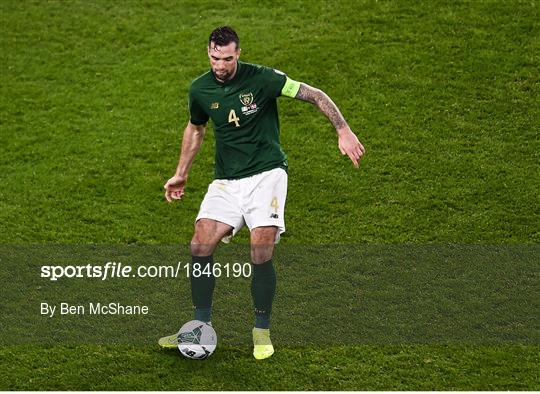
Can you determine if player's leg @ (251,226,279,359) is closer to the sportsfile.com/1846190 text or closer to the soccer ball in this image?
the soccer ball

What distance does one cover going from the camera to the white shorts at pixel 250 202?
32.3 feet

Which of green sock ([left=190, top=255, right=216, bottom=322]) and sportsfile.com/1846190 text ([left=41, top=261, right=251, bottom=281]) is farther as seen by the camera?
sportsfile.com/1846190 text ([left=41, top=261, right=251, bottom=281])

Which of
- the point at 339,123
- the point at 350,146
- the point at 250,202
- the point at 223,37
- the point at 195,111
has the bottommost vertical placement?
the point at 250,202

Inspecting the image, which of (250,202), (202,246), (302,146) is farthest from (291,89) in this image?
(302,146)

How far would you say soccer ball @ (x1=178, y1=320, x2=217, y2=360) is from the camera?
9867 millimetres

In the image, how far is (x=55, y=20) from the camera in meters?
17.2

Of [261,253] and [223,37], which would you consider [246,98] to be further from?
[261,253]

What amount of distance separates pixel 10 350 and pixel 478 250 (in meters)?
4.76

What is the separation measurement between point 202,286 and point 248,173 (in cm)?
103

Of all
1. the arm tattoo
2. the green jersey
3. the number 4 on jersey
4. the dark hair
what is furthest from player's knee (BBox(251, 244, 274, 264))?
the dark hair

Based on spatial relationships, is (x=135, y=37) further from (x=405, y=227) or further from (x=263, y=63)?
(x=405, y=227)

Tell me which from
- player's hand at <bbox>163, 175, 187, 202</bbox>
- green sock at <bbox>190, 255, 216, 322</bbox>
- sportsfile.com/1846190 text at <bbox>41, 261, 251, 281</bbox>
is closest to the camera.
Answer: green sock at <bbox>190, 255, 216, 322</bbox>

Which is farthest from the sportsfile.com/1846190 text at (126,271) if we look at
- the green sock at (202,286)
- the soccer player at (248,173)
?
the soccer player at (248,173)

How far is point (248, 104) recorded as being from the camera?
9.92m
